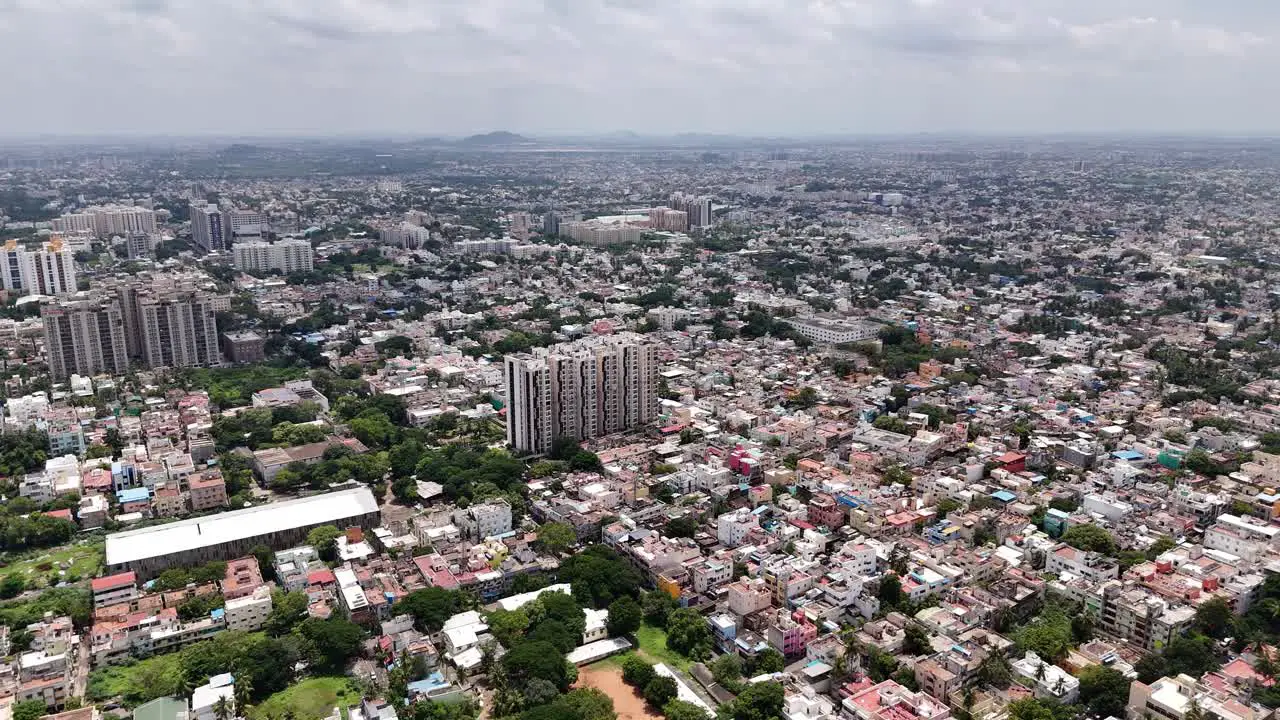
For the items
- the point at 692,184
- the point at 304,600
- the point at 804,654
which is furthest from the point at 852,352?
the point at 692,184

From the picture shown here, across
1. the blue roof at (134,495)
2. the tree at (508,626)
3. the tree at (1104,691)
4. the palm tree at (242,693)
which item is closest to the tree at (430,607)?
the tree at (508,626)

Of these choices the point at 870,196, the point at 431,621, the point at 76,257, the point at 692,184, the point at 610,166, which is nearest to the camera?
the point at 431,621

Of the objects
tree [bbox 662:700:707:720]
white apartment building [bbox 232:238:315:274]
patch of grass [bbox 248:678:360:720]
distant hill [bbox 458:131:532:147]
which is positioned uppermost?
distant hill [bbox 458:131:532:147]

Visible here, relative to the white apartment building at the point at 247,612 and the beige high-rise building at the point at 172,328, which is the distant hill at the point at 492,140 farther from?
the white apartment building at the point at 247,612

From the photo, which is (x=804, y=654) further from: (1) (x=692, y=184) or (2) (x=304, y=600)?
(1) (x=692, y=184)

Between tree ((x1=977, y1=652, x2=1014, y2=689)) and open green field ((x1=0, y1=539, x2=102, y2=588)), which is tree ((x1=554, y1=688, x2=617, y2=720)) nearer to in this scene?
tree ((x1=977, y1=652, x2=1014, y2=689))

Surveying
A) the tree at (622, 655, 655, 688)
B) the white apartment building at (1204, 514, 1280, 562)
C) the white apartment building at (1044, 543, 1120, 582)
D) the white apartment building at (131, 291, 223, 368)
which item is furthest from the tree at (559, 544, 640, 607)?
the white apartment building at (131, 291, 223, 368)
